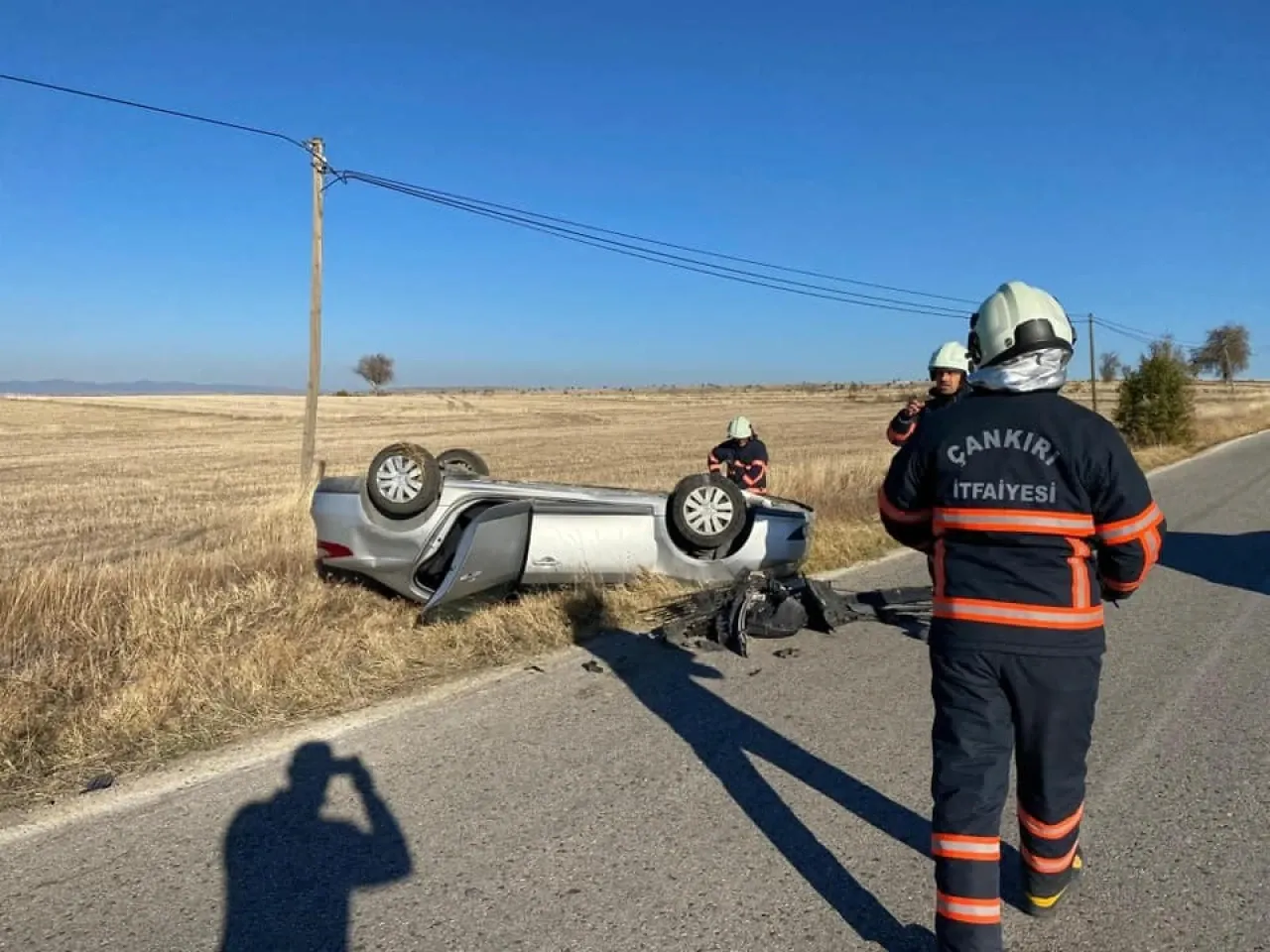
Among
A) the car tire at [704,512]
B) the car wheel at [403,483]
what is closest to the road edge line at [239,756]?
the car tire at [704,512]

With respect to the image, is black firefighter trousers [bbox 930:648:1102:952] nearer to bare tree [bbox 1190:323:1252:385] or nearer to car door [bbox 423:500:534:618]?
car door [bbox 423:500:534:618]

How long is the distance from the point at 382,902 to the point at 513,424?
4397 centimetres

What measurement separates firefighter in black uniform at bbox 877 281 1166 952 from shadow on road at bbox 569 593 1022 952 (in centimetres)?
42

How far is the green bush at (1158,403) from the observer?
26.0m

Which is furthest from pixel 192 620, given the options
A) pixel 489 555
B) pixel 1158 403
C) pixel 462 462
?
pixel 1158 403

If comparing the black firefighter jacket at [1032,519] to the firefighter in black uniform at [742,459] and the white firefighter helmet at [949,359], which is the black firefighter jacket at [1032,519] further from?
the firefighter in black uniform at [742,459]

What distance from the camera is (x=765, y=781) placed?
11.8 feet

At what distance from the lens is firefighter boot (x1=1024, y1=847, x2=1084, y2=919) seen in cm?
266

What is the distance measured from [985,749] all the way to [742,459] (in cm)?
645

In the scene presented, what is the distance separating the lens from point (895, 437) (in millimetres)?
7609

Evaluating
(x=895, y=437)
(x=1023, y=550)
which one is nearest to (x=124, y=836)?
(x=1023, y=550)

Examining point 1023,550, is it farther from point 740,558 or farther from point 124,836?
point 740,558

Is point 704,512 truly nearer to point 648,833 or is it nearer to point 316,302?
point 648,833

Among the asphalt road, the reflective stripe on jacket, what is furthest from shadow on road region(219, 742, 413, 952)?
the reflective stripe on jacket
